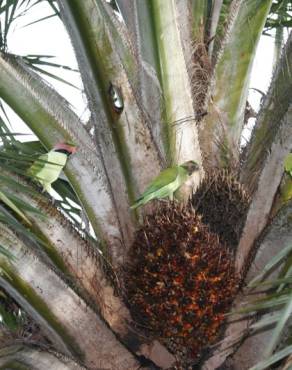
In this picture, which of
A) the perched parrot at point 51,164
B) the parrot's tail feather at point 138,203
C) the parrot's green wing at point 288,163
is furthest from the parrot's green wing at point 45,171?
the parrot's green wing at point 288,163

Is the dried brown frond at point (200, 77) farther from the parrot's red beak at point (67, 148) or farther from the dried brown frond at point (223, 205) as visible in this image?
the parrot's red beak at point (67, 148)

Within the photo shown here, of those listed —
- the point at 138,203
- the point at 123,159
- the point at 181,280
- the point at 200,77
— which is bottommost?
Result: the point at 181,280

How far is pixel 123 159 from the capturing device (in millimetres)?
2578

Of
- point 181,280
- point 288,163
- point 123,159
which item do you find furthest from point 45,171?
point 288,163

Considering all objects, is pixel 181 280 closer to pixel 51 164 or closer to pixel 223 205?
pixel 223 205

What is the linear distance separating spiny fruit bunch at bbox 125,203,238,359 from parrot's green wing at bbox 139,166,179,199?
0.08 meters

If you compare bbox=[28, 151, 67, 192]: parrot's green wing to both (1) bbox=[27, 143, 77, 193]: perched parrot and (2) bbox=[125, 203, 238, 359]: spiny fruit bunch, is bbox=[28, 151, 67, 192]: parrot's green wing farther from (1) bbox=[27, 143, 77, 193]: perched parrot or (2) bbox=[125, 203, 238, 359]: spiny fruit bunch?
(2) bbox=[125, 203, 238, 359]: spiny fruit bunch

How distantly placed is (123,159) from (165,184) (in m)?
0.20

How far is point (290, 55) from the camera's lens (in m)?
2.60

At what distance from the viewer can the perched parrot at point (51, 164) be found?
251 cm

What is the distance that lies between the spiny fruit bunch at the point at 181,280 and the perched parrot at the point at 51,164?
338 mm

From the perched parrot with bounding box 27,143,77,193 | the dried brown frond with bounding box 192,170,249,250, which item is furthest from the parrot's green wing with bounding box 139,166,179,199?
the perched parrot with bounding box 27,143,77,193

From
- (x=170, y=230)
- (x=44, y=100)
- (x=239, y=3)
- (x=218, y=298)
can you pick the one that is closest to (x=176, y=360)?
(x=218, y=298)

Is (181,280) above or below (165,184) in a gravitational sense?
below
